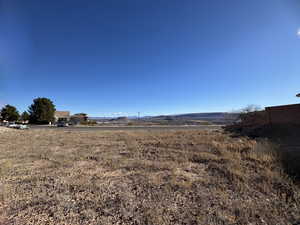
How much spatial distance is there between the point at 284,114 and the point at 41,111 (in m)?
54.6

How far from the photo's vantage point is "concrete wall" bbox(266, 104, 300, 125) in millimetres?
12008

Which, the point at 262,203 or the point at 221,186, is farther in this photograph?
the point at 221,186

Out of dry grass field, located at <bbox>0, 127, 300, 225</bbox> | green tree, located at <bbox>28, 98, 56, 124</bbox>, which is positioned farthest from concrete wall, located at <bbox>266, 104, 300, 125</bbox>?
green tree, located at <bbox>28, 98, 56, 124</bbox>

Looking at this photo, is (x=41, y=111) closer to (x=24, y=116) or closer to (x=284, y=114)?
(x=24, y=116)

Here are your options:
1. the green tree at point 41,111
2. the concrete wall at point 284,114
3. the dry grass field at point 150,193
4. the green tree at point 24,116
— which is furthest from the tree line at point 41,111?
the concrete wall at point 284,114

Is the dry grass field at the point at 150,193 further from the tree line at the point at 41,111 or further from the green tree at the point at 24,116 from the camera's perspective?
the green tree at the point at 24,116

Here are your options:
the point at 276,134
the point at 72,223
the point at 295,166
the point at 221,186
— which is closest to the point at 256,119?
the point at 276,134

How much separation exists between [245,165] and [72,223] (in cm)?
515

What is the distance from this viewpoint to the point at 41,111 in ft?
149

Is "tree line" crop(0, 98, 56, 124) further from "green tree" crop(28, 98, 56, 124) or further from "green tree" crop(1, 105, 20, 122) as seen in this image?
"green tree" crop(1, 105, 20, 122)

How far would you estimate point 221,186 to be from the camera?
379 centimetres

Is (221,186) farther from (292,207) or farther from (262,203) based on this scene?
(292,207)

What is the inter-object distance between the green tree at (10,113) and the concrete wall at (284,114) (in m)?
68.2

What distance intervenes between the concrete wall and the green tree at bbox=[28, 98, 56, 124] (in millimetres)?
52853
